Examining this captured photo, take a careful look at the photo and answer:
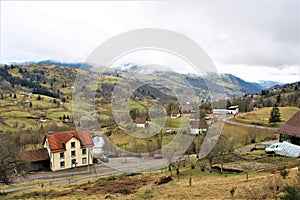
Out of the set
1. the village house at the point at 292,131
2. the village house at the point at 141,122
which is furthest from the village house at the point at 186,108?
the village house at the point at 292,131

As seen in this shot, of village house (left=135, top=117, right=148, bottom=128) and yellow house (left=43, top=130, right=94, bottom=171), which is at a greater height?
village house (left=135, top=117, right=148, bottom=128)

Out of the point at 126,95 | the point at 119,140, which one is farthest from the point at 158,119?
the point at 126,95

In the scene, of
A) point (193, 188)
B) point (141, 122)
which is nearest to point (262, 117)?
point (141, 122)

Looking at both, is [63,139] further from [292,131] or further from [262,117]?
[262,117]

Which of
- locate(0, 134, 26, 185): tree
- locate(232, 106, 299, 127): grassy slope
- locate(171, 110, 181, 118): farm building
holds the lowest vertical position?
locate(0, 134, 26, 185): tree

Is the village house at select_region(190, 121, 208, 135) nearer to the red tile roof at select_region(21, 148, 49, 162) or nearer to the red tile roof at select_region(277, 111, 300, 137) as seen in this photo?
the red tile roof at select_region(277, 111, 300, 137)

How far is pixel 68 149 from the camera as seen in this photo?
4003 centimetres

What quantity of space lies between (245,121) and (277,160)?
155 ft

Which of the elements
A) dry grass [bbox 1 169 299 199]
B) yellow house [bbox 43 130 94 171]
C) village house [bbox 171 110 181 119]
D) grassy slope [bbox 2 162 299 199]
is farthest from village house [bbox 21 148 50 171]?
village house [bbox 171 110 181 119]

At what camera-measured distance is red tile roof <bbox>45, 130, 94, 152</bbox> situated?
3959 centimetres

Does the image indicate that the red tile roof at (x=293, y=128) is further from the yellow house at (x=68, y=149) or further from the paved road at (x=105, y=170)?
the yellow house at (x=68, y=149)

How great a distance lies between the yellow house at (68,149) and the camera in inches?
1533

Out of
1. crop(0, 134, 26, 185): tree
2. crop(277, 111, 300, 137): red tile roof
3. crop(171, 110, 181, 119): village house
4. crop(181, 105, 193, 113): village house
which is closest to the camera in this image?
crop(0, 134, 26, 185): tree

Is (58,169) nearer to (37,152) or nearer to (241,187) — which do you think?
(37,152)
